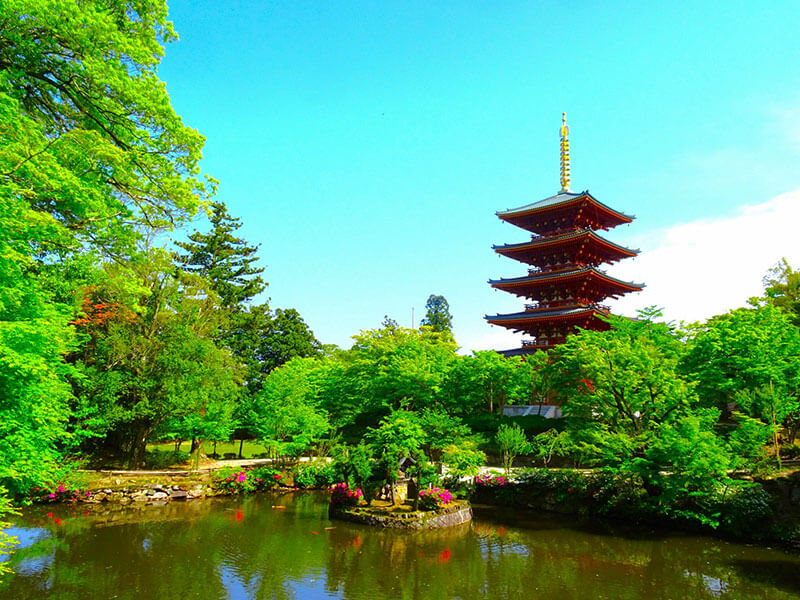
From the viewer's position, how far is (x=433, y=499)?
1577 cm

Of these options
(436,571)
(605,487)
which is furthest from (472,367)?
(436,571)

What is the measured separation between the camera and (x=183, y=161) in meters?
9.39

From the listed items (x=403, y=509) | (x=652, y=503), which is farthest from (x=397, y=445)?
(x=652, y=503)

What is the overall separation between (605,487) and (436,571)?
26.0 feet

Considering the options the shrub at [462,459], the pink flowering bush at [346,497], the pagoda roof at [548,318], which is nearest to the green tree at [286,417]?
the pink flowering bush at [346,497]

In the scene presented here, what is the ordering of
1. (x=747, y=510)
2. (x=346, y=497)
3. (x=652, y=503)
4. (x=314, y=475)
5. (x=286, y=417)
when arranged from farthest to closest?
(x=314, y=475), (x=286, y=417), (x=346, y=497), (x=652, y=503), (x=747, y=510)

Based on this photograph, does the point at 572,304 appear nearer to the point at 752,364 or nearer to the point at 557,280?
the point at 557,280

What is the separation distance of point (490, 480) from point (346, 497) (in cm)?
618

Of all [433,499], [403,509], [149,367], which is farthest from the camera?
[149,367]

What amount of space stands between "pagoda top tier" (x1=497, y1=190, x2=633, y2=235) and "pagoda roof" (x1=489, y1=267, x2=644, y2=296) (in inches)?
148

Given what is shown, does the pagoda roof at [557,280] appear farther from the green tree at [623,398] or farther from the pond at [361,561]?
the pond at [361,561]

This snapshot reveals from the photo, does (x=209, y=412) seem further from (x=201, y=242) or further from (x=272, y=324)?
(x=201, y=242)

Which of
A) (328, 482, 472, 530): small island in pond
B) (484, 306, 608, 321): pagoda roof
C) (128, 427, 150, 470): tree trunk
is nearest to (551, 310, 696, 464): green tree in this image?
(328, 482, 472, 530): small island in pond

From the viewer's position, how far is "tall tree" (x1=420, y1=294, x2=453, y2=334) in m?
56.6
